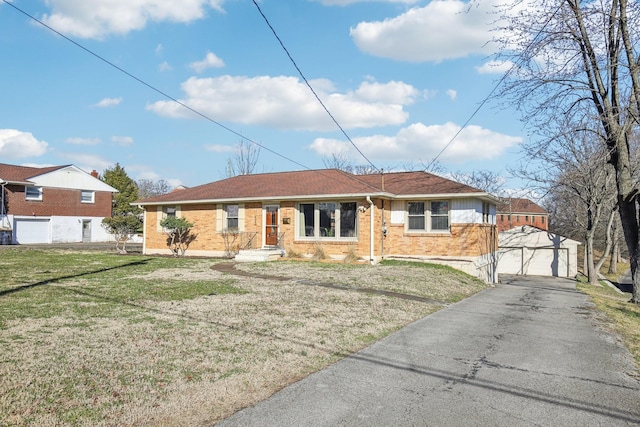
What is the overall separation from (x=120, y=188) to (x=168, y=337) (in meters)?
44.1

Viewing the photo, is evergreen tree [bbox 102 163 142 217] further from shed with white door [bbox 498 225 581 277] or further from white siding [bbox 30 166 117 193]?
shed with white door [bbox 498 225 581 277]

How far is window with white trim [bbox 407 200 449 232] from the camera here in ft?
65.8

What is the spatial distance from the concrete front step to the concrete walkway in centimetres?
1163

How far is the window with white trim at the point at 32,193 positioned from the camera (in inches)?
1471

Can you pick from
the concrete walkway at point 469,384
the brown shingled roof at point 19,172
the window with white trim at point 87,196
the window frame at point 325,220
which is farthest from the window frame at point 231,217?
the window with white trim at point 87,196

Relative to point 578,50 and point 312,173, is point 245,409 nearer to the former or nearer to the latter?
point 578,50

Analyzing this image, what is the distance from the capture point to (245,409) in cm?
459

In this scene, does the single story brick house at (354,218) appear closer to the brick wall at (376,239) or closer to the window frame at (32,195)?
the brick wall at (376,239)

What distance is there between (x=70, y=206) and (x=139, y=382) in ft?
133

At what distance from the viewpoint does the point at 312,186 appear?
2178cm

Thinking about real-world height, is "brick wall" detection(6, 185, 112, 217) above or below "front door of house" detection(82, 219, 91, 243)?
above

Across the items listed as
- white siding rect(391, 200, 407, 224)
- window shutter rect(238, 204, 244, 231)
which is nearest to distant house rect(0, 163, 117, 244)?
window shutter rect(238, 204, 244, 231)

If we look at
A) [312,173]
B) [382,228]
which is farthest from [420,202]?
[312,173]

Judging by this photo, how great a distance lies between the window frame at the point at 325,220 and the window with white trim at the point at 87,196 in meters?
28.6
